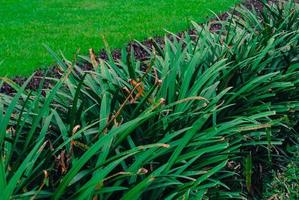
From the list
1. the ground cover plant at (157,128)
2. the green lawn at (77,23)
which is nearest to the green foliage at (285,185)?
the ground cover plant at (157,128)

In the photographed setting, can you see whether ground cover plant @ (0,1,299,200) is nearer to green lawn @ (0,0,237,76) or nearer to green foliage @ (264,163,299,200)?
green foliage @ (264,163,299,200)

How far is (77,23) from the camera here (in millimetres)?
11234

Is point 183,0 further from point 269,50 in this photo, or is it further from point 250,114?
point 250,114

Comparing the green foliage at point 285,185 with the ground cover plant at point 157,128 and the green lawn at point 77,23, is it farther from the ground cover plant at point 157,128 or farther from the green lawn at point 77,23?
the green lawn at point 77,23

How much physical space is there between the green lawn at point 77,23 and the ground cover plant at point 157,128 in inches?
158

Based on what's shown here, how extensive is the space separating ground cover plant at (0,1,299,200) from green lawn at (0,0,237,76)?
4004 millimetres

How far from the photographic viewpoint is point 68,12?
39.7 feet

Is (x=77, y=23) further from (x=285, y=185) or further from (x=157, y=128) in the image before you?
(x=157, y=128)

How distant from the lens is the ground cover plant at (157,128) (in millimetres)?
2906

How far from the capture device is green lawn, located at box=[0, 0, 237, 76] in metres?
9.27

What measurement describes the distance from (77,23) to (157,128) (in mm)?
7877

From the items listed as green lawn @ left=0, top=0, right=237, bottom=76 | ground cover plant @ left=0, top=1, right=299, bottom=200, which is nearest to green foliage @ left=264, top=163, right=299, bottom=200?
ground cover plant @ left=0, top=1, right=299, bottom=200

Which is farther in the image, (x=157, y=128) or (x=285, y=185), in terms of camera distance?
(x=285, y=185)

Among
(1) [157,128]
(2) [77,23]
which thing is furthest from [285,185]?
(2) [77,23]
